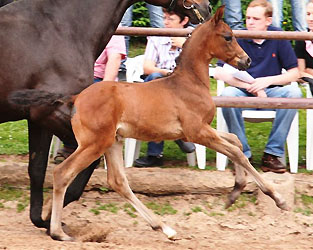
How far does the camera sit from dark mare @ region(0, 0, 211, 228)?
211 inches

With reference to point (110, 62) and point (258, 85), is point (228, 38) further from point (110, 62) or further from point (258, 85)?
point (110, 62)

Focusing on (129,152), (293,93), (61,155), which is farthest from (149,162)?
(293,93)

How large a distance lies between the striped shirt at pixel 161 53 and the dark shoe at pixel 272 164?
3.84 feet

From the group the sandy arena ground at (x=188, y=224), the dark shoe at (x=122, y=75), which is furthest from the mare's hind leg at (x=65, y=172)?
the dark shoe at (x=122, y=75)

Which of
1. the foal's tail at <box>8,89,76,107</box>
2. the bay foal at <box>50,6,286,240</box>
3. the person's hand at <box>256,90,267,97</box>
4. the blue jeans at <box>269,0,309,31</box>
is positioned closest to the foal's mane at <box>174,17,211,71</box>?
the bay foal at <box>50,6,286,240</box>

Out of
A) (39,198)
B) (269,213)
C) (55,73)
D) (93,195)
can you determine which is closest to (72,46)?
(55,73)

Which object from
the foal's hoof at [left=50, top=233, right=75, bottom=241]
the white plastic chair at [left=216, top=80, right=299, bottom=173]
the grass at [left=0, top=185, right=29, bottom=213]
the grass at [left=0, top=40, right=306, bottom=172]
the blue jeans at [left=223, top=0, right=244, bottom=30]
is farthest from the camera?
the blue jeans at [left=223, top=0, right=244, bottom=30]

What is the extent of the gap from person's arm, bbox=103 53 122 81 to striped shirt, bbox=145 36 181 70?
12.6 inches

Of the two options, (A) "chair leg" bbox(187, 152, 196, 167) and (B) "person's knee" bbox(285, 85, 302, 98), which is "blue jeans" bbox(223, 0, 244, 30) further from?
(A) "chair leg" bbox(187, 152, 196, 167)

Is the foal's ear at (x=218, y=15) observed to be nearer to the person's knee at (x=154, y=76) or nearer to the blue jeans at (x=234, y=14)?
the person's knee at (x=154, y=76)

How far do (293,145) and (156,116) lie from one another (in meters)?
2.17

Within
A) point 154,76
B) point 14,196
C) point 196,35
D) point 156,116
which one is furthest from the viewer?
point 154,76

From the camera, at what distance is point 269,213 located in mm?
6543

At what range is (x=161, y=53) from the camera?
23.9ft
